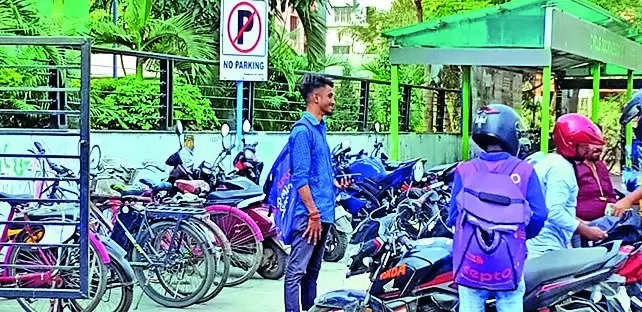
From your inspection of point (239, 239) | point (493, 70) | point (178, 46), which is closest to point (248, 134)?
point (178, 46)

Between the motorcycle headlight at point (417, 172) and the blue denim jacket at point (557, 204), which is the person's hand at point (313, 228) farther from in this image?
the motorcycle headlight at point (417, 172)

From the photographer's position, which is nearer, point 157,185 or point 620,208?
point 620,208

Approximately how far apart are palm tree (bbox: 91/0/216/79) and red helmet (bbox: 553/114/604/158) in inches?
302

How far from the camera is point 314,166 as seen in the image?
6004mm

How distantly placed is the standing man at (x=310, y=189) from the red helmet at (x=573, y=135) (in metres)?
1.48

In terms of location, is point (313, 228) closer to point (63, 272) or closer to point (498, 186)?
point (63, 272)

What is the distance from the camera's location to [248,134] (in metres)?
11.7

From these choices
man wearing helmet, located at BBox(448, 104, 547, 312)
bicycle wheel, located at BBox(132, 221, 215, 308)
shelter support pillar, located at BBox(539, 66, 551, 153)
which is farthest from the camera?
shelter support pillar, located at BBox(539, 66, 551, 153)

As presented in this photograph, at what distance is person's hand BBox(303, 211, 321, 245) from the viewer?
589cm

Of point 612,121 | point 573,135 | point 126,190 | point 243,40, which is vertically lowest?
point 126,190

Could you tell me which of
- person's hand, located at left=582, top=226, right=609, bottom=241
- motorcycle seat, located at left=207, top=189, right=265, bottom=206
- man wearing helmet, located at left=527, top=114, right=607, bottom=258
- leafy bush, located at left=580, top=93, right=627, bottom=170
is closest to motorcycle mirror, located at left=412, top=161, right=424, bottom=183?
motorcycle seat, located at left=207, top=189, right=265, bottom=206

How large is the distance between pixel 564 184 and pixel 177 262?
3.23 m

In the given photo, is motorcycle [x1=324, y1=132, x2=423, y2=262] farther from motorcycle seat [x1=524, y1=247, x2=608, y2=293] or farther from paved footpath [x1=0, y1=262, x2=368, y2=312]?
motorcycle seat [x1=524, y1=247, x2=608, y2=293]

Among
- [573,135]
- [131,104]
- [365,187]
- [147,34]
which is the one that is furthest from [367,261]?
[147,34]
